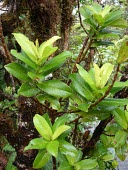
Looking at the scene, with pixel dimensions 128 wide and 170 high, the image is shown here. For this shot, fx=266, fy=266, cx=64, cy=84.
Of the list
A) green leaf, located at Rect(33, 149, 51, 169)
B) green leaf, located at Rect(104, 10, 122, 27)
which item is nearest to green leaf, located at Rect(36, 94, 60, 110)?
green leaf, located at Rect(33, 149, 51, 169)

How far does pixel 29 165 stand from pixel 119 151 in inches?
12.6

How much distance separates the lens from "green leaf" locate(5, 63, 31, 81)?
22.1 inches

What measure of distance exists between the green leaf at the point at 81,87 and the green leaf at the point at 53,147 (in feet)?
0.38

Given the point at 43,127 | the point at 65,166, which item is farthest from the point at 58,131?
the point at 65,166

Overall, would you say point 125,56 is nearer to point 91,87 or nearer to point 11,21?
point 91,87

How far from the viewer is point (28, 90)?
56cm

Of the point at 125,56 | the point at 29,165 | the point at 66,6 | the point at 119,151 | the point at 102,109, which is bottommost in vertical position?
the point at 119,151

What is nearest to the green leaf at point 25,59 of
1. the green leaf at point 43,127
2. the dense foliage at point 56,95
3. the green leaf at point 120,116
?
the dense foliage at point 56,95

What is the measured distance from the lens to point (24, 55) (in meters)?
0.60

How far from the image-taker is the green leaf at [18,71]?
0.56m

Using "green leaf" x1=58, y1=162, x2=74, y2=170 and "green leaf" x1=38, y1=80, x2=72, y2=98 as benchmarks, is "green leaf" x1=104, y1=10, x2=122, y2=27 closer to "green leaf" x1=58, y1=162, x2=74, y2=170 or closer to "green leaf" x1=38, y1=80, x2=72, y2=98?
"green leaf" x1=38, y1=80, x2=72, y2=98

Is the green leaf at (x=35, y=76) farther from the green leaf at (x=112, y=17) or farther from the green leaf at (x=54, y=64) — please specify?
the green leaf at (x=112, y=17)

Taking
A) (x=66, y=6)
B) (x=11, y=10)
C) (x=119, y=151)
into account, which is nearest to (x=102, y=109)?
(x=119, y=151)

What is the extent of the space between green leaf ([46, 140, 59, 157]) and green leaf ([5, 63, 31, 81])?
0.14 metres
